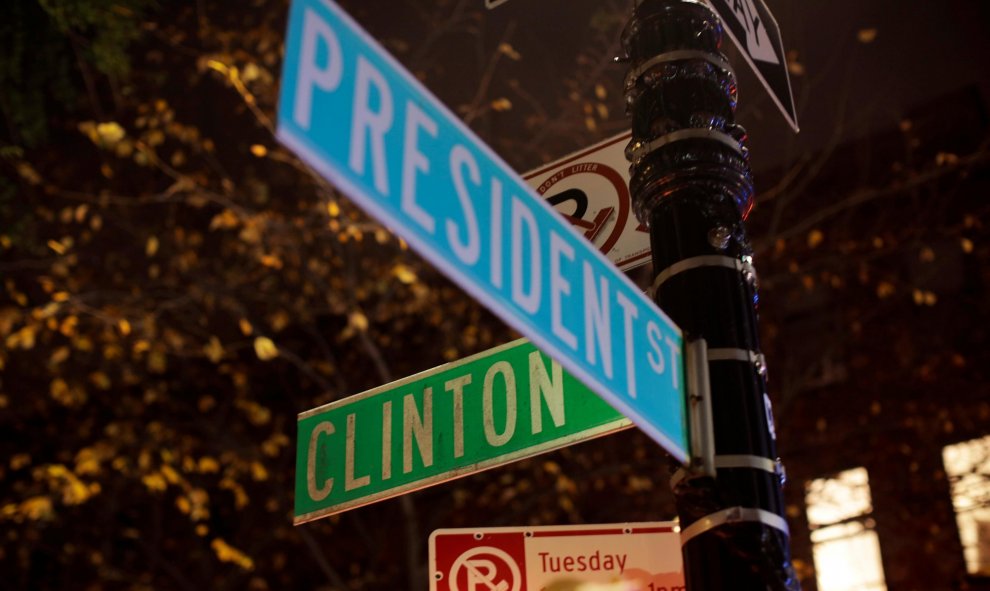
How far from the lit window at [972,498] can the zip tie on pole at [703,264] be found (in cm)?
1076

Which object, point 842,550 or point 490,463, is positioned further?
point 842,550

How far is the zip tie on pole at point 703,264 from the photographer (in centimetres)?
312

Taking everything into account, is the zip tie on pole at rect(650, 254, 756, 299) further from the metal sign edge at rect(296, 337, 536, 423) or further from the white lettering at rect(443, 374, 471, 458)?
the white lettering at rect(443, 374, 471, 458)

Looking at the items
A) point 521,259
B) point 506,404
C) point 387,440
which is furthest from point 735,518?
point 387,440

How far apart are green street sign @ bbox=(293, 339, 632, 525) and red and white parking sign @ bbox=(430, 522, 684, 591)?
67cm

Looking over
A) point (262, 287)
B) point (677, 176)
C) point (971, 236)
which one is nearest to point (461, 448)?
point (677, 176)

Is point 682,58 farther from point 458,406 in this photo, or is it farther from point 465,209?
point 465,209

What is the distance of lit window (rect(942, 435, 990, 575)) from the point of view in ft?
42.3

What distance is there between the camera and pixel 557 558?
13.0 ft

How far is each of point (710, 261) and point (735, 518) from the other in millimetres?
777

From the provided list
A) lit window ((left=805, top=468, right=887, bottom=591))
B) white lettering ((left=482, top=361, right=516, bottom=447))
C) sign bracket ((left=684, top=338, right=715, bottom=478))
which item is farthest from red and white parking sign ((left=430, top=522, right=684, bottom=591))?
lit window ((left=805, top=468, right=887, bottom=591))

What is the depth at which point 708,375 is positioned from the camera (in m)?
2.86

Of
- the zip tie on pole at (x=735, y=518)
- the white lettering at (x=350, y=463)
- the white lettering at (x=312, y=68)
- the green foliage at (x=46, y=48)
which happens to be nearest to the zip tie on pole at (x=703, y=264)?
the zip tie on pole at (x=735, y=518)

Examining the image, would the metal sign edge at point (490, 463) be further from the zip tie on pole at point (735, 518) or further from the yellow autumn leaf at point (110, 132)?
the yellow autumn leaf at point (110, 132)
